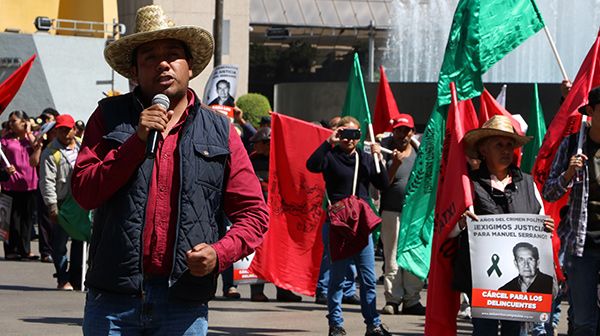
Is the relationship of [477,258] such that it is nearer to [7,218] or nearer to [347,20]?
[7,218]

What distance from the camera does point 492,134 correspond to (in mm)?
7566

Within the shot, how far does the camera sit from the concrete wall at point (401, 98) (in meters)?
19.0

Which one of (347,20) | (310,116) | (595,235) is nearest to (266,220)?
(595,235)

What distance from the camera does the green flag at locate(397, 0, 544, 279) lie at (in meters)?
9.34

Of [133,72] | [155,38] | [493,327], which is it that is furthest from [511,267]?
[155,38]

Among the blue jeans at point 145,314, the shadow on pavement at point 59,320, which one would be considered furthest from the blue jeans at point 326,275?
the blue jeans at point 145,314

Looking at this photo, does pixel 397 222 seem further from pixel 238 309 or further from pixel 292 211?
pixel 238 309

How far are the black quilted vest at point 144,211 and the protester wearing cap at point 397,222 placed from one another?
7.51 m

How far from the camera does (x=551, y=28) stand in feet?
100

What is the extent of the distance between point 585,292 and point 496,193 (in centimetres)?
78

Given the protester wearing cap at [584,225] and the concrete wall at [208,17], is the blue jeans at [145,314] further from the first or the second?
the concrete wall at [208,17]

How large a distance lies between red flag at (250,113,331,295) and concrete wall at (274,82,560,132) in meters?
5.54

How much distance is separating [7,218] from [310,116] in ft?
26.0

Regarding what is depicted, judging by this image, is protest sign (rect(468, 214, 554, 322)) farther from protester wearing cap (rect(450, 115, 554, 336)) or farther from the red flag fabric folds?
the red flag fabric folds
